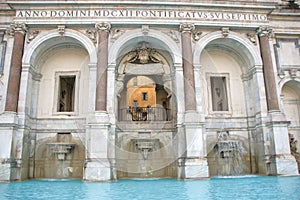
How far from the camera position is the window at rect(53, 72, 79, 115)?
15.1 meters

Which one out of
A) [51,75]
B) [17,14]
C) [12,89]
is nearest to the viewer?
[12,89]

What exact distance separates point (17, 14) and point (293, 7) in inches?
624

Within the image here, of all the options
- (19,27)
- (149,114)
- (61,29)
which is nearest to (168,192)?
(61,29)

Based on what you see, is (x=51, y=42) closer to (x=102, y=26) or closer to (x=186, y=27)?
(x=102, y=26)

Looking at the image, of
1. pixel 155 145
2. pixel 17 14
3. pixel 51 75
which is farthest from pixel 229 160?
pixel 17 14

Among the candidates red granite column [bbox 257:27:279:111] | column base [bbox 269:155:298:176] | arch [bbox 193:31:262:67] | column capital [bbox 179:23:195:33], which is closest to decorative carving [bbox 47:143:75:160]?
arch [bbox 193:31:262:67]

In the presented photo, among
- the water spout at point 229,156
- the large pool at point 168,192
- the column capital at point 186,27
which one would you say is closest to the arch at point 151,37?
the column capital at point 186,27

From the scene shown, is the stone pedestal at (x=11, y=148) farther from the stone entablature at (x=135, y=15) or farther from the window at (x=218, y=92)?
the window at (x=218, y=92)

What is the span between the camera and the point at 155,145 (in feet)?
47.2

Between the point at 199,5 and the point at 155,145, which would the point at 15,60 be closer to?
the point at 155,145

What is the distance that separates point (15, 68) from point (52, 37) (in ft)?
8.08

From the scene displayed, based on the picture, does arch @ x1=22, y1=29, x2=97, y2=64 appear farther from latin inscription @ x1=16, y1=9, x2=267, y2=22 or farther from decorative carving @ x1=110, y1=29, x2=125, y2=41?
decorative carving @ x1=110, y1=29, x2=125, y2=41

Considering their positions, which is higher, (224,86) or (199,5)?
(199,5)

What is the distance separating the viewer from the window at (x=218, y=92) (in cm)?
1655
